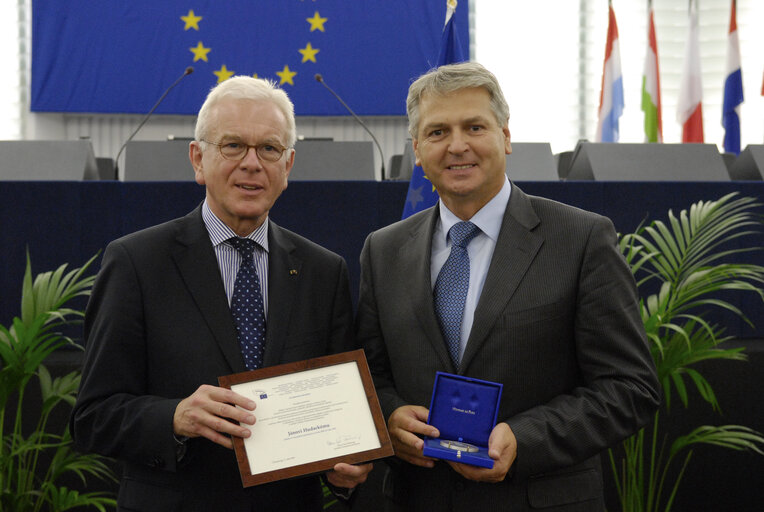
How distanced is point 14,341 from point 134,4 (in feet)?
22.5

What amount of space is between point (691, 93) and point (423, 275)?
743 cm

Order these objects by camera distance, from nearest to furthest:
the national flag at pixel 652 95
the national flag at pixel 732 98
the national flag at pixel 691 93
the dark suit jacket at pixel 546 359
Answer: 1. the dark suit jacket at pixel 546 359
2. the national flag at pixel 732 98
3. the national flag at pixel 652 95
4. the national flag at pixel 691 93

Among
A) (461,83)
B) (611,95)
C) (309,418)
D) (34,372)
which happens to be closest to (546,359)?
(309,418)

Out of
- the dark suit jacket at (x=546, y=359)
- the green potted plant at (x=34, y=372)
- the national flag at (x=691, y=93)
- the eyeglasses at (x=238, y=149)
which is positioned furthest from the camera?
the national flag at (x=691, y=93)

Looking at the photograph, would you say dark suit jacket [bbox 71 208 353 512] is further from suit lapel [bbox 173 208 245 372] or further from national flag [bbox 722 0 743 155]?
national flag [bbox 722 0 743 155]

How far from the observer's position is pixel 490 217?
1871 mm

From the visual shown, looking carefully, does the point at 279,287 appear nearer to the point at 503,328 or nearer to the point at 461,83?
the point at 503,328

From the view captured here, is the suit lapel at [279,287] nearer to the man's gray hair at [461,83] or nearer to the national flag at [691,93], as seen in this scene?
the man's gray hair at [461,83]

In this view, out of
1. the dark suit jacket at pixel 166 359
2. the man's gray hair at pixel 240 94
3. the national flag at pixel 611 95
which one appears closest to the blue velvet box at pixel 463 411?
the dark suit jacket at pixel 166 359

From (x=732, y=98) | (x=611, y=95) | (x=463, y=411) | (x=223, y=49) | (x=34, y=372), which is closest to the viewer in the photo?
(x=463, y=411)

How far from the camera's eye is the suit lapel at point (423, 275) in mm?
1759

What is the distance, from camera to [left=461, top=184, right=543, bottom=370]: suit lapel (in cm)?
171

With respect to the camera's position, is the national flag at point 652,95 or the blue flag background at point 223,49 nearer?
the national flag at point 652,95

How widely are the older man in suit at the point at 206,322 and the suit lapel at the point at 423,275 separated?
22 cm
